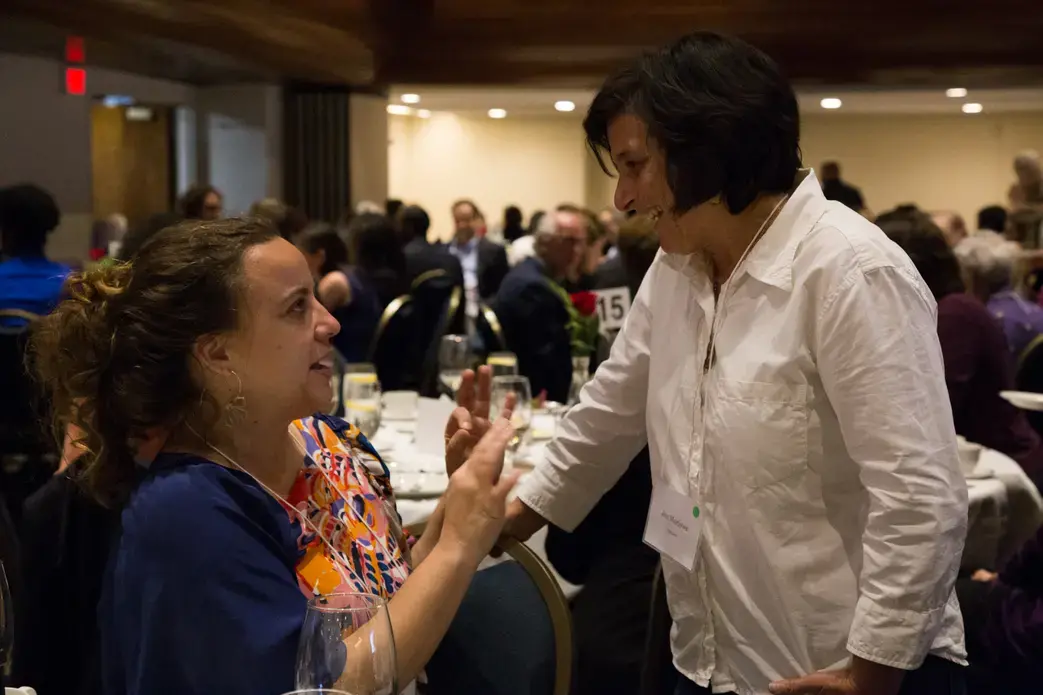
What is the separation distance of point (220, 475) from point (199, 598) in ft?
0.54

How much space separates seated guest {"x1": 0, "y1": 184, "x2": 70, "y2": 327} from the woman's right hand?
3298 millimetres

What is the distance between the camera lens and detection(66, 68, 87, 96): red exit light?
8.44 meters

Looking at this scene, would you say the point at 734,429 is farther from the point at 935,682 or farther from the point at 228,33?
the point at 228,33

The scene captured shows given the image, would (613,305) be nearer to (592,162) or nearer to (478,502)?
(478,502)

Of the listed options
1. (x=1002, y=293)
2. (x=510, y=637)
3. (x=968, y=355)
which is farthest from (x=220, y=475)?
(x=1002, y=293)

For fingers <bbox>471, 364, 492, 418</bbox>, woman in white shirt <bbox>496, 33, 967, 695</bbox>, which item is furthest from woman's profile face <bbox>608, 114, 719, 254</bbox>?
fingers <bbox>471, 364, 492, 418</bbox>

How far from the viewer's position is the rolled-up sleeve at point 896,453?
4.76 ft

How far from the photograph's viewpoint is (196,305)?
1490 millimetres

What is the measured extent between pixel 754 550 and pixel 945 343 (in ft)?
7.91

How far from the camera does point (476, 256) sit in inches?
411

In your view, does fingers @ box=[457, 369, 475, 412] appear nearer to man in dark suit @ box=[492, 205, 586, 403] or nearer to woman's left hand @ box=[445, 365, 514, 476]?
woman's left hand @ box=[445, 365, 514, 476]

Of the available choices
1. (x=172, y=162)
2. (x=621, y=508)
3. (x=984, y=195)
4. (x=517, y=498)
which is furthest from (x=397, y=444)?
(x=984, y=195)

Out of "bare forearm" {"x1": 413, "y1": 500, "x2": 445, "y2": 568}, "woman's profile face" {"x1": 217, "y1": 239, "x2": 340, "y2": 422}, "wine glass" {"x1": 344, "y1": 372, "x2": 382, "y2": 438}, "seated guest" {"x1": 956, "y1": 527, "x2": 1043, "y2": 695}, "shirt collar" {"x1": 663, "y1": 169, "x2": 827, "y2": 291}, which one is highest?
"shirt collar" {"x1": 663, "y1": 169, "x2": 827, "y2": 291}

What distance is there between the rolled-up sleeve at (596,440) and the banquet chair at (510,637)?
174 millimetres
